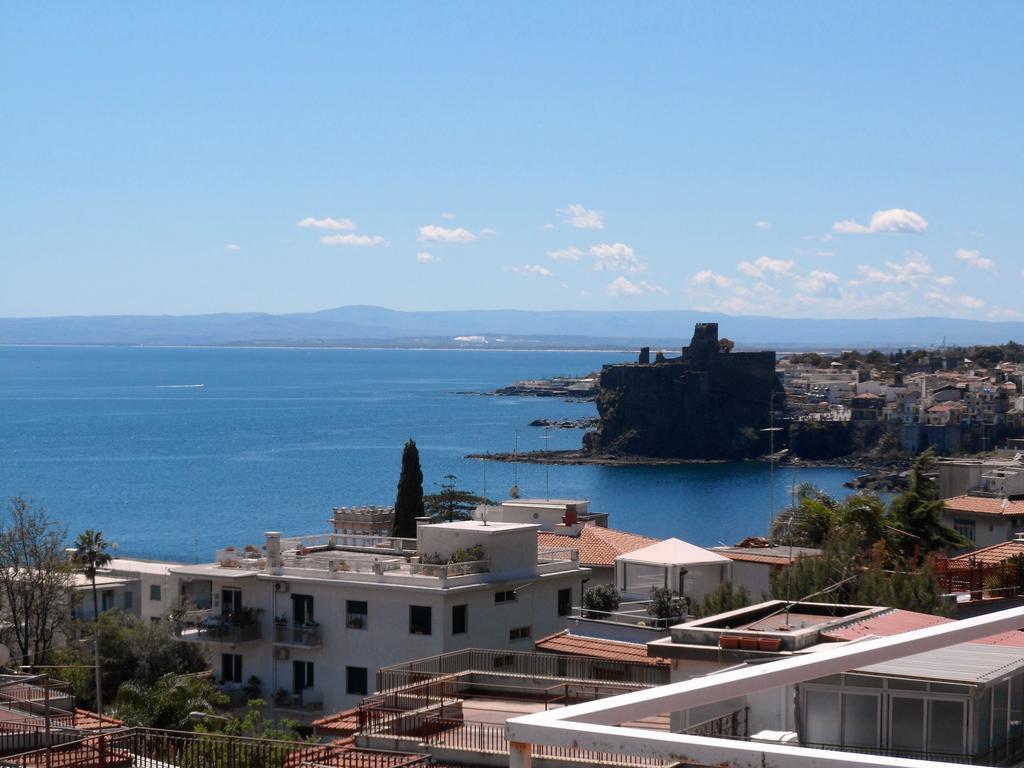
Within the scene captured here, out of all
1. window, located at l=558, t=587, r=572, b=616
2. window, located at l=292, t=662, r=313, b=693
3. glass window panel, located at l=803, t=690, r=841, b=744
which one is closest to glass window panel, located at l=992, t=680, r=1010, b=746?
glass window panel, located at l=803, t=690, r=841, b=744

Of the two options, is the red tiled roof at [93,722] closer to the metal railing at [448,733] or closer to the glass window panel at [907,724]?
the metal railing at [448,733]

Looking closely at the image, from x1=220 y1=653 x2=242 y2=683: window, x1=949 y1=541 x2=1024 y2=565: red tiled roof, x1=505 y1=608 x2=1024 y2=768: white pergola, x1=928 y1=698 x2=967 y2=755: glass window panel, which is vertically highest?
x1=505 y1=608 x2=1024 y2=768: white pergola

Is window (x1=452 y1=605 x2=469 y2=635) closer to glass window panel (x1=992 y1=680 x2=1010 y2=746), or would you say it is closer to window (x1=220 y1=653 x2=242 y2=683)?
window (x1=220 y1=653 x2=242 y2=683)

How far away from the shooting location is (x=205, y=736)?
417 inches

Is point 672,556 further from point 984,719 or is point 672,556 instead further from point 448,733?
point 984,719

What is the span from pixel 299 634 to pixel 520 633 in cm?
391

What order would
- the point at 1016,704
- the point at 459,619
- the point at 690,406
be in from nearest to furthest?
the point at 1016,704 < the point at 459,619 < the point at 690,406

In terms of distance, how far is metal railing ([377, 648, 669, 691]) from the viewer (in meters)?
14.9

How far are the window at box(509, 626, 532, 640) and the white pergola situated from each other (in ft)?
68.6

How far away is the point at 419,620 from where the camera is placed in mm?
23953

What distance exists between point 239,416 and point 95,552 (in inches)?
6309

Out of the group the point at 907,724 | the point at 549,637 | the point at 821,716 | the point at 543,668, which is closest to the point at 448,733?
the point at 821,716

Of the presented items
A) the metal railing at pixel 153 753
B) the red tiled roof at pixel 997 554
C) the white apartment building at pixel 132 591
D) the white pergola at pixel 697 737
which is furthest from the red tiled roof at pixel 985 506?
the white pergola at pixel 697 737

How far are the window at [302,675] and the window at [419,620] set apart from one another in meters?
2.24
